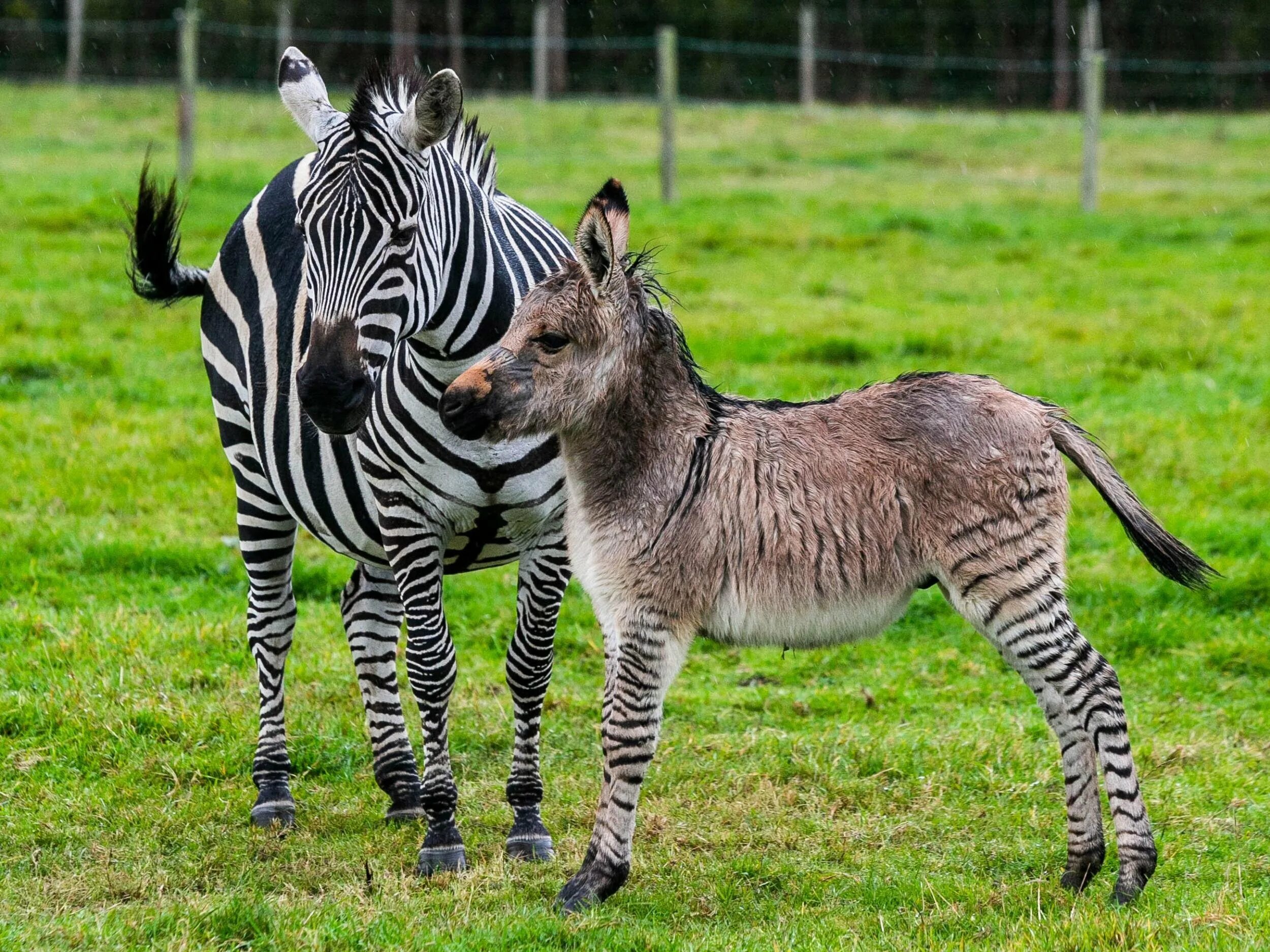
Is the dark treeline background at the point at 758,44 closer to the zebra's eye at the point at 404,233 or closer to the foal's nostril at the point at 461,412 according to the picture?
the zebra's eye at the point at 404,233

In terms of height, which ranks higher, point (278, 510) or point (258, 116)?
point (258, 116)

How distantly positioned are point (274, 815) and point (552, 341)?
2.41 m

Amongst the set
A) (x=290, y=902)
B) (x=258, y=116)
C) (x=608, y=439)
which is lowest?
(x=290, y=902)

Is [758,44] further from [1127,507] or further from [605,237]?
[605,237]

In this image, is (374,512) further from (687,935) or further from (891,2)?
(891,2)

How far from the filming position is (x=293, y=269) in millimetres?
6023

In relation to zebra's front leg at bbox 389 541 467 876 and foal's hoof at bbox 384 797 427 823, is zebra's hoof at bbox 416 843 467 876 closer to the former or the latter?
zebra's front leg at bbox 389 541 467 876

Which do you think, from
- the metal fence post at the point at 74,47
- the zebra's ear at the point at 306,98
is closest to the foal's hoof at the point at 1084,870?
the zebra's ear at the point at 306,98

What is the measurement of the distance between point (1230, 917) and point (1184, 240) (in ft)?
51.2

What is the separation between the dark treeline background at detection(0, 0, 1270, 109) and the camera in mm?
34375

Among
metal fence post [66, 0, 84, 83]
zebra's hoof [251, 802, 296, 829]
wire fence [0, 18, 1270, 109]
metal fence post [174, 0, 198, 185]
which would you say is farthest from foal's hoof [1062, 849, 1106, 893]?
wire fence [0, 18, 1270, 109]

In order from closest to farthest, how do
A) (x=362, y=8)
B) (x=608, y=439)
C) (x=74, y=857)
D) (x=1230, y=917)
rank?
1. (x=1230, y=917)
2. (x=608, y=439)
3. (x=74, y=857)
4. (x=362, y=8)

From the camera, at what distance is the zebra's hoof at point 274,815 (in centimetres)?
573

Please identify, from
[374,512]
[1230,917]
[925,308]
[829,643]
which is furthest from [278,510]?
[925,308]
